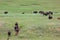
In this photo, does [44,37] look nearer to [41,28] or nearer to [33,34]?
[33,34]

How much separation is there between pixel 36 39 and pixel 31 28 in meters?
3.42

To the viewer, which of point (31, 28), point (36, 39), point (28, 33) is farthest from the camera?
point (31, 28)

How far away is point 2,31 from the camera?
Result: 87.2ft

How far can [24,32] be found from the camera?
2609cm

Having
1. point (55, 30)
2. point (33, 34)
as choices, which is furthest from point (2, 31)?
point (55, 30)

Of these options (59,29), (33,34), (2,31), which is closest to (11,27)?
Answer: (2,31)

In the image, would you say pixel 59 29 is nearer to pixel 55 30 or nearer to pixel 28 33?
pixel 55 30

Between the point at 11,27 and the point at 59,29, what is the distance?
5.11m

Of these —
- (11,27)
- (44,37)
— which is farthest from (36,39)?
(11,27)

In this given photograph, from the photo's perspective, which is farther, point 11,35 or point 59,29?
point 59,29

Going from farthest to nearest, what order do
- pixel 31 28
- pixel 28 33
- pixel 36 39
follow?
pixel 31 28
pixel 28 33
pixel 36 39

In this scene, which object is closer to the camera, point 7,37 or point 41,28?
point 7,37

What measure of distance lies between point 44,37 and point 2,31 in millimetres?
4505

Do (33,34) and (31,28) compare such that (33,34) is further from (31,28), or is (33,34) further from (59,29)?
(59,29)
